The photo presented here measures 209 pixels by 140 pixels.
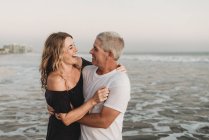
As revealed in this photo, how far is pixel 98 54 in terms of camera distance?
10.9 feet

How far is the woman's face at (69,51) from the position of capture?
11.2 feet

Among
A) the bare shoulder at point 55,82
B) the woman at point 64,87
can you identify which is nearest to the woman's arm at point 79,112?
the woman at point 64,87

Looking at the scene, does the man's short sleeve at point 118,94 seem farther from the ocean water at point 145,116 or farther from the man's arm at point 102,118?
the ocean water at point 145,116

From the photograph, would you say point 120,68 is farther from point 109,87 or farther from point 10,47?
point 10,47

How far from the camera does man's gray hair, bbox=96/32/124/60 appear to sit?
10.5 feet

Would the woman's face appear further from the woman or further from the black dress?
the black dress

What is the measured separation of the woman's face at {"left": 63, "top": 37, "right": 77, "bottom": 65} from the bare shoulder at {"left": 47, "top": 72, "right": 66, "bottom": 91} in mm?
207

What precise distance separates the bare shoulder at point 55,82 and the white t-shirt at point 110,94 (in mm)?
282

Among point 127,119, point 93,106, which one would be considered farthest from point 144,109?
point 93,106

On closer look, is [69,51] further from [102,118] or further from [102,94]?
[102,118]

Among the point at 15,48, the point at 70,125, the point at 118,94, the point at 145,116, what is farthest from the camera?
the point at 15,48

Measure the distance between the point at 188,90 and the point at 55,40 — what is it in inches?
501

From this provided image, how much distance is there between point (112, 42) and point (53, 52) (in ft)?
1.89

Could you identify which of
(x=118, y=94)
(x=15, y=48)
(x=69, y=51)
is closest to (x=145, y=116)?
(x=69, y=51)
